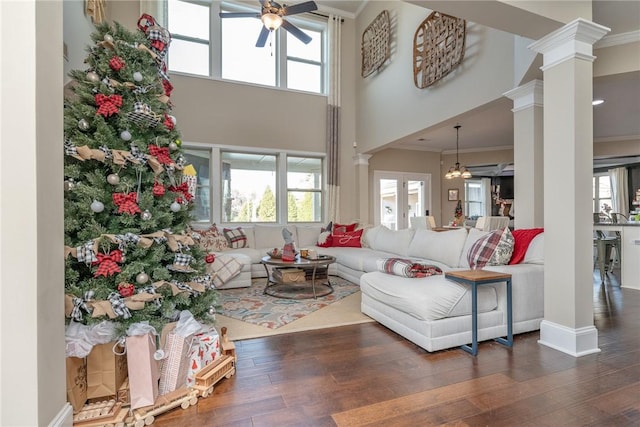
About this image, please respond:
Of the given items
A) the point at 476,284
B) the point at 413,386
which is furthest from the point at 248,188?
the point at 413,386

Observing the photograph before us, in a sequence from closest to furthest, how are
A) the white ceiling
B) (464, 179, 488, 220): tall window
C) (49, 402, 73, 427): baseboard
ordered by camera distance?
(49, 402, 73, 427): baseboard
the white ceiling
(464, 179, 488, 220): tall window

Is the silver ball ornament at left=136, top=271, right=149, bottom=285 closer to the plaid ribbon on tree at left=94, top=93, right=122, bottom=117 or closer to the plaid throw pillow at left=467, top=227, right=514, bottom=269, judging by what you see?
the plaid ribbon on tree at left=94, top=93, right=122, bottom=117

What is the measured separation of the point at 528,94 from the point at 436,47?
1.73 metres

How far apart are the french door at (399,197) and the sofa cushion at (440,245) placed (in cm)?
332

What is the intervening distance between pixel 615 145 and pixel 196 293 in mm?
9327

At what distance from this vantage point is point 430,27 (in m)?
4.75

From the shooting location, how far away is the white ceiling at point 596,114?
2783mm

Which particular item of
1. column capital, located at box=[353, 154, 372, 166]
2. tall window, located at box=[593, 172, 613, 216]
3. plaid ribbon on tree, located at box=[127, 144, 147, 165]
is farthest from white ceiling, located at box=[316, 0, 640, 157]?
plaid ribbon on tree, located at box=[127, 144, 147, 165]

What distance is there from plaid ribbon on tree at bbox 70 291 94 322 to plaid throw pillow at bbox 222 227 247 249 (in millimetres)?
3685

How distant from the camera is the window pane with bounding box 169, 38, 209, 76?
19.3 feet

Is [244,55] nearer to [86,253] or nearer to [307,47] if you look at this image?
[307,47]

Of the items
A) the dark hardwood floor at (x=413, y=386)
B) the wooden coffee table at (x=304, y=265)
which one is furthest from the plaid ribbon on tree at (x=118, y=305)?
the wooden coffee table at (x=304, y=265)

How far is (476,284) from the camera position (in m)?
2.27

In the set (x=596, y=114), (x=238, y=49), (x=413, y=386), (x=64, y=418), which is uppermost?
(x=238, y=49)
